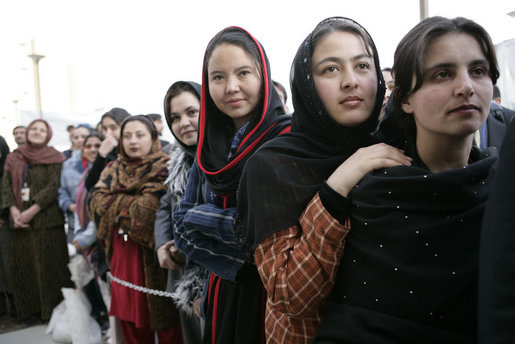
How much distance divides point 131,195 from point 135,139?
16.4 inches

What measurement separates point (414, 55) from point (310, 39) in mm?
398

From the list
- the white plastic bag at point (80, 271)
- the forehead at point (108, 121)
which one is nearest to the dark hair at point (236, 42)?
the forehead at point (108, 121)

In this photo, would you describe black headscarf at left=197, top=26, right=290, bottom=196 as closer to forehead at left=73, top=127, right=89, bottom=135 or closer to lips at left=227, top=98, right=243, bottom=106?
lips at left=227, top=98, right=243, bottom=106

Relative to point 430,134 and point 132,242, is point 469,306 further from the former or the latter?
point 132,242

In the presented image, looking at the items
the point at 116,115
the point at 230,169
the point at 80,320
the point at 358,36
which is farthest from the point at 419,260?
the point at 116,115

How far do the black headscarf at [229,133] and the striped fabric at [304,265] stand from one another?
0.56 m

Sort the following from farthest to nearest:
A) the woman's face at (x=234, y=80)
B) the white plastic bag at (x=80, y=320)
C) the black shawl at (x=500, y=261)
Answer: the white plastic bag at (x=80, y=320), the woman's face at (x=234, y=80), the black shawl at (x=500, y=261)

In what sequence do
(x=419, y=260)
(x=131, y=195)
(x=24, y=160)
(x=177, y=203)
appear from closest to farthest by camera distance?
(x=419, y=260), (x=177, y=203), (x=131, y=195), (x=24, y=160)

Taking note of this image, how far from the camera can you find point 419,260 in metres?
0.89

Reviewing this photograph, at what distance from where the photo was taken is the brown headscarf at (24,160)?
4.75m

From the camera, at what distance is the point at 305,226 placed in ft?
3.52

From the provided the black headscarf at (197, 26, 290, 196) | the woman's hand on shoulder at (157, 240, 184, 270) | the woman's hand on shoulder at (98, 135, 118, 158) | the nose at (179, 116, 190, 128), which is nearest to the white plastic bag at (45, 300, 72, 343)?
the woman's hand on shoulder at (98, 135, 118, 158)

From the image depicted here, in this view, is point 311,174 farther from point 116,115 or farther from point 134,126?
point 116,115

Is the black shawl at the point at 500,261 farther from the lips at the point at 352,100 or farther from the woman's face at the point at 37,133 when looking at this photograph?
the woman's face at the point at 37,133
